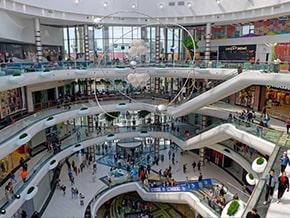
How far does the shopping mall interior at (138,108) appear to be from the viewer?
16.2m

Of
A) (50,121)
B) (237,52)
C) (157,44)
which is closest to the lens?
(50,121)

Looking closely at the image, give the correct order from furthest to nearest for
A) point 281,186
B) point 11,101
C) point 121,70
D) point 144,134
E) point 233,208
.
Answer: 1. point 144,134
2. point 121,70
3. point 11,101
4. point 233,208
5. point 281,186

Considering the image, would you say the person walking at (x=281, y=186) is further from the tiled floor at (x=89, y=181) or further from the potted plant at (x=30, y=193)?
the tiled floor at (x=89, y=181)

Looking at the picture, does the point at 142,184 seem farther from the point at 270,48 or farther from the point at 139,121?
the point at 270,48

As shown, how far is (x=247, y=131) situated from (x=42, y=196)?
15.1m

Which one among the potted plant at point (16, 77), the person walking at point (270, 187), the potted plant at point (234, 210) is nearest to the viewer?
the person walking at point (270, 187)

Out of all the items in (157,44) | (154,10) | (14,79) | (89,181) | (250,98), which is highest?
(154,10)

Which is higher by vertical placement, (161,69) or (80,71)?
(161,69)

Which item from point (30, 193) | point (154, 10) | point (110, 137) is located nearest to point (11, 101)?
point (30, 193)

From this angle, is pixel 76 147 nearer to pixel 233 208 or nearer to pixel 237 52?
pixel 233 208

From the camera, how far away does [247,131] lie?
15742 millimetres

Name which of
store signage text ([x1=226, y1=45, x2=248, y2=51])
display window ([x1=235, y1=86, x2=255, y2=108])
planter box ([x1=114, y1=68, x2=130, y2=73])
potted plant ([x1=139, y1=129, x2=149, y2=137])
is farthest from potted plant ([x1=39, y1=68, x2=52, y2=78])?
store signage text ([x1=226, y1=45, x2=248, y2=51])

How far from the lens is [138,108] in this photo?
25281 millimetres

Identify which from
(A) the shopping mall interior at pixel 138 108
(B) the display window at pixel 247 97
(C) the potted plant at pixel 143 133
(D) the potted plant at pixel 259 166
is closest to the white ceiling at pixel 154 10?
(A) the shopping mall interior at pixel 138 108
